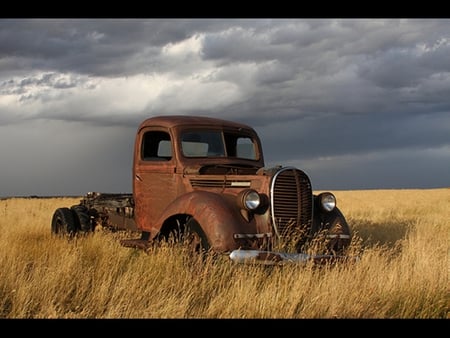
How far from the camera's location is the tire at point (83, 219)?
36.1 feet

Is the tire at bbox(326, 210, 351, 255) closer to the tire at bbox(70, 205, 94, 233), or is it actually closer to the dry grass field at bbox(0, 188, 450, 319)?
the dry grass field at bbox(0, 188, 450, 319)

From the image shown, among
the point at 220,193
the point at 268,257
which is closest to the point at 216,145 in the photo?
the point at 220,193

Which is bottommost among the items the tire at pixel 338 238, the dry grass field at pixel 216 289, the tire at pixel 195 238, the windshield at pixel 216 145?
the dry grass field at pixel 216 289

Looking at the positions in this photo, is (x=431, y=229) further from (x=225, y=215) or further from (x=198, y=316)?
(x=198, y=316)

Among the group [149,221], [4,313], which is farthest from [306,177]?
[4,313]

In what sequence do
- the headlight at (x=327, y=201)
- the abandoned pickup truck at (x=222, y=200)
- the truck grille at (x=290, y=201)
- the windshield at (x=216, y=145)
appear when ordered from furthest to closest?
the windshield at (x=216, y=145) → the headlight at (x=327, y=201) → the truck grille at (x=290, y=201) → the abandoned pickup truck at (x=222, y=200)

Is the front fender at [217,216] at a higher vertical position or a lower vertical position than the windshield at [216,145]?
lower

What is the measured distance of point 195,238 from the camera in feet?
24.2

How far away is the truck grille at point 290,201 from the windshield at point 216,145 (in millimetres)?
1742

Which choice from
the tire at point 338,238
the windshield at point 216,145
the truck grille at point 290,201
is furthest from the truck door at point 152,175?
the tire at point 338,238

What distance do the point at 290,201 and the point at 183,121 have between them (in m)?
2.42

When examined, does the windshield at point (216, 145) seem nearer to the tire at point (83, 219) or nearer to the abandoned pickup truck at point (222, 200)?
the abandoned pickup truck at point (222, 200)

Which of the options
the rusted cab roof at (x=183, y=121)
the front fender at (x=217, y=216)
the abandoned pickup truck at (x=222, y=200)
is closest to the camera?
the front fender at (x=217, y=216)

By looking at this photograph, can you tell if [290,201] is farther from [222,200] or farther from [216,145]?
[216,145]
